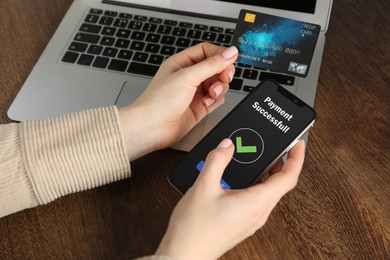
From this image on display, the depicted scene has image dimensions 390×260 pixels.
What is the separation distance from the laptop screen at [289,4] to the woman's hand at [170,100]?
163 millimetres

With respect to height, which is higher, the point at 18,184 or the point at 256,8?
the point at 256,8

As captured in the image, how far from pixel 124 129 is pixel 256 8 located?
0.32 m

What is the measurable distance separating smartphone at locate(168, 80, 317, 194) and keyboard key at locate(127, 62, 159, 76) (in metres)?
0.18

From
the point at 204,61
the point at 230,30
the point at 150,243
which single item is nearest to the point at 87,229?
the point at 150,243

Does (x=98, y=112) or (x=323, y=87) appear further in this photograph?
(x=323, y=87)

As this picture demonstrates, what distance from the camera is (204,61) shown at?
632 millimetres

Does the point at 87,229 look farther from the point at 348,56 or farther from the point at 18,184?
A: the point at 348,56

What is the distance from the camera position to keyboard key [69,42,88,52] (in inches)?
30.3

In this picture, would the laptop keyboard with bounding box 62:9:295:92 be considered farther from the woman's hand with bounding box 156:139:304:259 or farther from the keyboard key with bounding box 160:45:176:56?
the woman's hand with bounding box 156:139:304:259

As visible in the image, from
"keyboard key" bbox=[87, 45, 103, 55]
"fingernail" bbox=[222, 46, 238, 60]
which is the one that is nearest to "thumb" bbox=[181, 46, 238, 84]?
"fingernail" bbox=[222, 46, 238, 60]

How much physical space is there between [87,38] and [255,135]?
0.36 m

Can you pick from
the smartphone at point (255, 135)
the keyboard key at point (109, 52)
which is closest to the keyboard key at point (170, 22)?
the keyboard key at point (109, 52)

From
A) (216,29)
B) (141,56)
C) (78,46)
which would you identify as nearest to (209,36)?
(216,29)

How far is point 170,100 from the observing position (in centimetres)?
63
